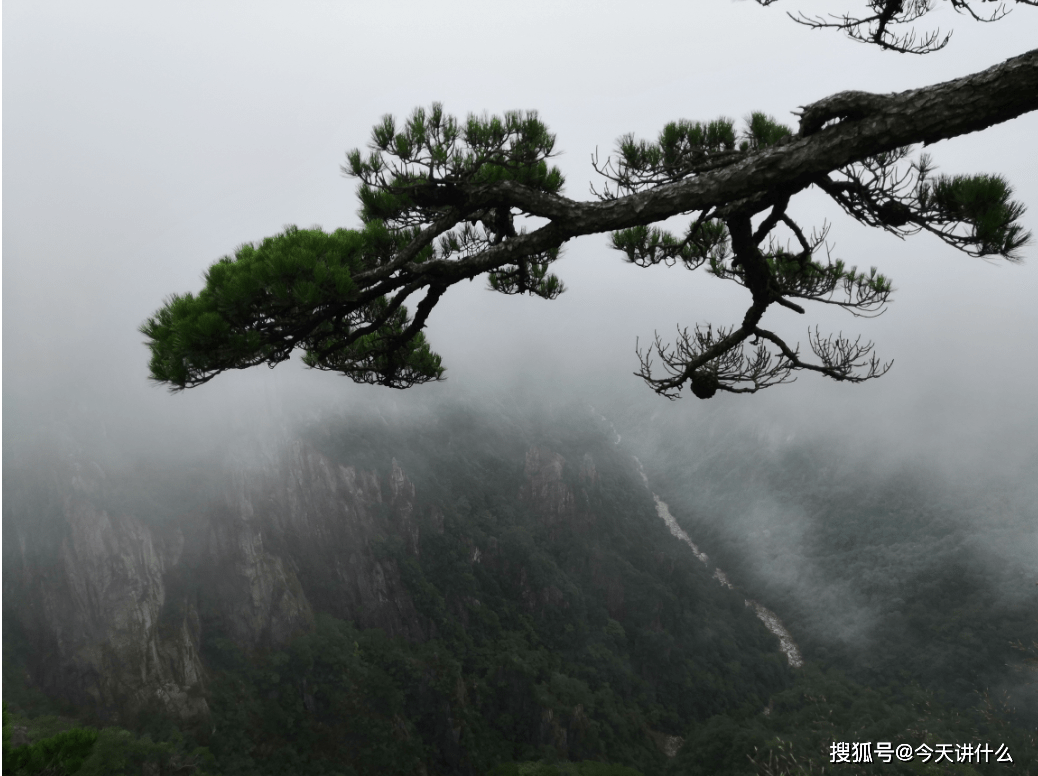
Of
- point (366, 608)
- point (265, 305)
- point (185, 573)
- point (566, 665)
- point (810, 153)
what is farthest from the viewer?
point (366, 608)

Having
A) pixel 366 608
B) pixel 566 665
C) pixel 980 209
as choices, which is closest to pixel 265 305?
pixel 980 209

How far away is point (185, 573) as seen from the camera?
1822 inches

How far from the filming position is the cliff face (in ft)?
129

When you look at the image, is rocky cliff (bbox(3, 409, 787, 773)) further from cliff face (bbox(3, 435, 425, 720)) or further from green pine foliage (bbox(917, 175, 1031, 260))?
green pine foliage (bbox(917, 175, 1031, 260))

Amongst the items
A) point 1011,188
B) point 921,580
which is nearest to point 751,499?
point 921,580

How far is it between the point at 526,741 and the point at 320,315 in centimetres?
5122

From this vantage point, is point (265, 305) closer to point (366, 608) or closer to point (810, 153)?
point (810, 153)

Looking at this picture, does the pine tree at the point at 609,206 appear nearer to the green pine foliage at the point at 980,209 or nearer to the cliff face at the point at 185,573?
the green pine foliage at the point at 980,209

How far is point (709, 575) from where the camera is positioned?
214 feet

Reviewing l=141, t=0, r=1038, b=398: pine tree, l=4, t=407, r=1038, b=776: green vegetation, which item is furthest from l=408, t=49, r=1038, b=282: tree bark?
l=4, t=407, r=1038, b=776: green vegetation

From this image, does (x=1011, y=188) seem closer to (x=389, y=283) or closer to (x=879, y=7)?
(x=879, y=7)

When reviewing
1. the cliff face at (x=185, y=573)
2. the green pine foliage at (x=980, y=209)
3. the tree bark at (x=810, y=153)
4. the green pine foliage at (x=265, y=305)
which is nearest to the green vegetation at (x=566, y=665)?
the cliff face at (x=185, y=573)

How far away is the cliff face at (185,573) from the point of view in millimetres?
39312

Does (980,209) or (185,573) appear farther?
(185,573)
